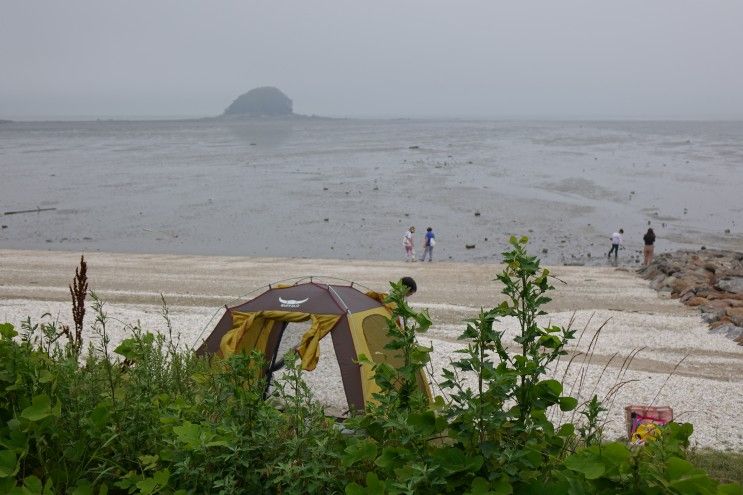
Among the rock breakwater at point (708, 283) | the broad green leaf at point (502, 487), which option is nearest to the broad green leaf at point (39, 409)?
the broad green leaf at point (502, 487)

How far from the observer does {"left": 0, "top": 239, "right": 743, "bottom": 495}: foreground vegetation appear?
10.7 feet

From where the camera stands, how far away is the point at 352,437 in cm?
392

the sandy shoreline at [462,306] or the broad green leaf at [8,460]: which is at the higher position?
the broad green leaf at [8,460]

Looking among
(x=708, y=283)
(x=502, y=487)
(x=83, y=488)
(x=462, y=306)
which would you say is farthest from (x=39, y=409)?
(x=708, y=283)

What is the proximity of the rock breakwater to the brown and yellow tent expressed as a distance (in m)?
9.74

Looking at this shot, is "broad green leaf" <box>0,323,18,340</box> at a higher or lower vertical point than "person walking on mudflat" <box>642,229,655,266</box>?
higher

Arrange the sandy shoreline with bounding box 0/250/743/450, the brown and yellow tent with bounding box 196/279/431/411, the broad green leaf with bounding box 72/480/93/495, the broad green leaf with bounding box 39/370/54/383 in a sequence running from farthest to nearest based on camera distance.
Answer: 1. the sandy shoreline with bounding box 0/250/743/450
2. the brown and yellow tent with bounding box 196/279/431/411
3. the broad green leaf with bounding box 39/370/54/383
4. the broad green leaf with bounding box 72/480/93/495

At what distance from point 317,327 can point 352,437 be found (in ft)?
19.7

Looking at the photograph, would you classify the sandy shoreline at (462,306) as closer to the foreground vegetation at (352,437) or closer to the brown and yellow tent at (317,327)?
the brown and yellow tent at (317,327)

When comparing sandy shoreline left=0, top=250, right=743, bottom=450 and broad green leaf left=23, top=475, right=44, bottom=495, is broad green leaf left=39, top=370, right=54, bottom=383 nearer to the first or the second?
broad green leaf left=23, top=475, right=44, bottom=495

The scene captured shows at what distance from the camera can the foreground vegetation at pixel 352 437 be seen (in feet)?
10.7

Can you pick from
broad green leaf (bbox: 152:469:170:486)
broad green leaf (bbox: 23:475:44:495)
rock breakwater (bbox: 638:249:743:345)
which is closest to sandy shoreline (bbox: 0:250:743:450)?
rock breakwater (bbox: 638:249:743:345)

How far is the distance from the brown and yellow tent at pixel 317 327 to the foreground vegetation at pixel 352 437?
5317mm

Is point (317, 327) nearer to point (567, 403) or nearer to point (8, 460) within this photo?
point (8, 460)
